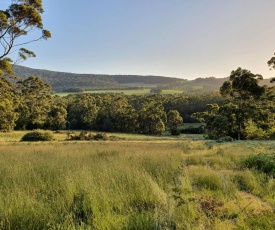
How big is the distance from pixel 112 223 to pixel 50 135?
42020 mm

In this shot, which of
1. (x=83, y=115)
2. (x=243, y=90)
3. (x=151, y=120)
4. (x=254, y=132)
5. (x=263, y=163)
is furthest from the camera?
(x=83, y=115)

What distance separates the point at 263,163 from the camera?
9.90 m

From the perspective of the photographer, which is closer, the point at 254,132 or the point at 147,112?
the point at 254,132

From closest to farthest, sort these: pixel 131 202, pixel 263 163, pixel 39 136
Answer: pixel 131 202
pixel 263 163
pixel 39 136

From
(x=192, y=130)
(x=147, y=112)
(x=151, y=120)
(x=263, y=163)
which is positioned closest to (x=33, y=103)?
(x=147, y=112)

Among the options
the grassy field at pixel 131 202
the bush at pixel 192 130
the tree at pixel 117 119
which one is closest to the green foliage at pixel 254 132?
the bush at pixel 192 130

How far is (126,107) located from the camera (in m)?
98.0

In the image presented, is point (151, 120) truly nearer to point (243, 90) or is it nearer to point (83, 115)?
point (83, 115)

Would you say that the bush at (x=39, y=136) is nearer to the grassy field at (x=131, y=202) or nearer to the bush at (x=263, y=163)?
the grassy field at (x=131, y=202)

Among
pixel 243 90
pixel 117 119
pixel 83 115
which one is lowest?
pixel 117 119

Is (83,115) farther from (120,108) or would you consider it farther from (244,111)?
(244,111)

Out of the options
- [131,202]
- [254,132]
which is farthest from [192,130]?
[131,202]

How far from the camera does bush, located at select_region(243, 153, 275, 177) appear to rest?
30.4 feet

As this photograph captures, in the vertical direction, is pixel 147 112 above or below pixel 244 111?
below
